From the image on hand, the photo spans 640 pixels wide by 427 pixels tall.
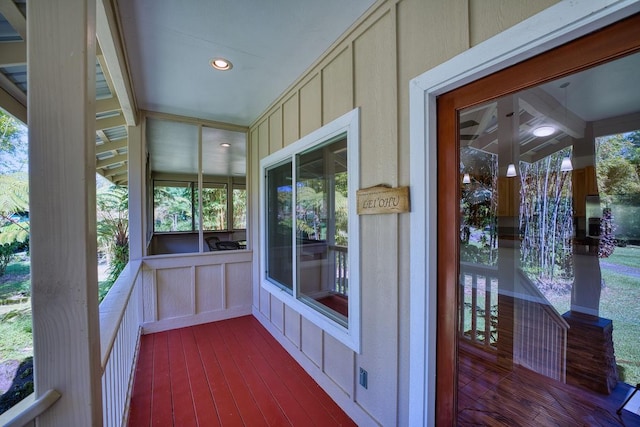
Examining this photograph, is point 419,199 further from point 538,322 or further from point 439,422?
point 538,322

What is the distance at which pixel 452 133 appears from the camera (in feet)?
4.42

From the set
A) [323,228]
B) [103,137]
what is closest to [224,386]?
[323,228]

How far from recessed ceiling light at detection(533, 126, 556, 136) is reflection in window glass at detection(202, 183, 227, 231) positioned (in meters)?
7.80

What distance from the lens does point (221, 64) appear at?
2252 millimetres

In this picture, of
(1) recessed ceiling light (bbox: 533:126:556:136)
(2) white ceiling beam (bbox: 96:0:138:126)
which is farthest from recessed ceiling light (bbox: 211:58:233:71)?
(1) recessed ceiling light (bbox: 533:126:556:136)

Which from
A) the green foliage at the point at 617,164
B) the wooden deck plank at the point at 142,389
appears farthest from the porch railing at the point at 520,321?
the wooden deck plank at the point at 142,389

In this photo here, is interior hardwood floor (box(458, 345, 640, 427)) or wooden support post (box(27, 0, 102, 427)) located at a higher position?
wooden support post (box(27, 0, 102, 427))

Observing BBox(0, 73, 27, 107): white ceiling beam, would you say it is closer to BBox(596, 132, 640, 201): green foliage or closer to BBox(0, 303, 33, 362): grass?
BBox(0, 303, 33, 362): grass

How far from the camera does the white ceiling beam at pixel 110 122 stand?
3.11 metres

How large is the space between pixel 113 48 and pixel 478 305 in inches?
113

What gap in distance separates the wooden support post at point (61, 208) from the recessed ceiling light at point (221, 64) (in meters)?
1.35

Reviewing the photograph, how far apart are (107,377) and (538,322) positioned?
2.90 metres

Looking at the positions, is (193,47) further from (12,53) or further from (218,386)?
(218,386)

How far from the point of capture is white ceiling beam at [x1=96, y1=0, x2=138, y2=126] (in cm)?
144
